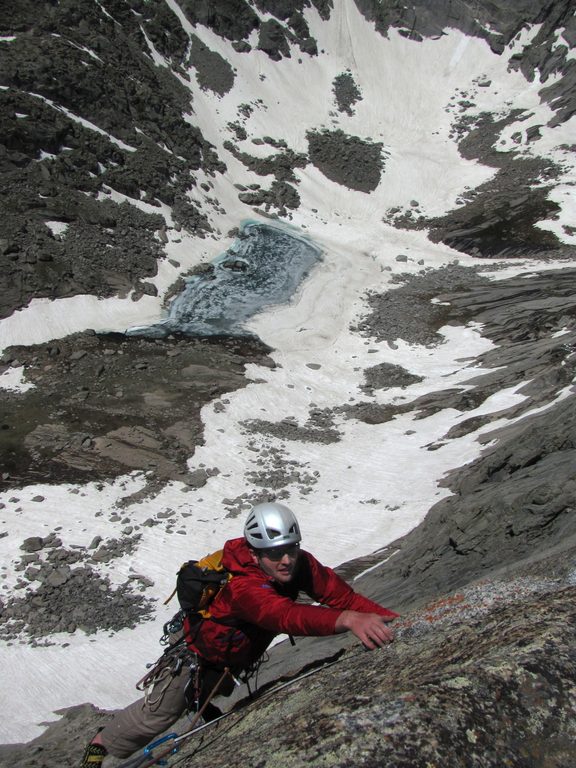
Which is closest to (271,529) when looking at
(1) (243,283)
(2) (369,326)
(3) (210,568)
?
(3) (210,568)

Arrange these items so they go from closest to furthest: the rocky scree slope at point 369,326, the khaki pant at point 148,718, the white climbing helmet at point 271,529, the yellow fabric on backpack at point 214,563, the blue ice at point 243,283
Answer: the rocky scree slope at point 369,326
the white climbing helmet at point 271,529
the yellow fabric on backpack at point 214,563
the khaki pant at point 148,718
the blue ice at point 243,283

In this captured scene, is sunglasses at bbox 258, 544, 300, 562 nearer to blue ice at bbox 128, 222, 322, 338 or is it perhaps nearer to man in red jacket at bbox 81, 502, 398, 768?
man in red jacket at bbox 81, 502, 398, 768

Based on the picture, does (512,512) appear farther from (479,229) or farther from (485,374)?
(479,229)

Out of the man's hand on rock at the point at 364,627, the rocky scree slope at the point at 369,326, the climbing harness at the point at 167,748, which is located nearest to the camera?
the rocky scree slope at the point at 369,326

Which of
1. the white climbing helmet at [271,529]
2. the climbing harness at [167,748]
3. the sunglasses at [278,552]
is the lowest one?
the climbing harness at [167,748]

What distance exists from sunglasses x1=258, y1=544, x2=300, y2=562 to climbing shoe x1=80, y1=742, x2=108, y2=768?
276 centimetres

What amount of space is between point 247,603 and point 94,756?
2573 millimetres

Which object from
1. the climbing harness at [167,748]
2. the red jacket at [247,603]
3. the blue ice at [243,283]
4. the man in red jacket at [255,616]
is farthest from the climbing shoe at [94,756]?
the blue ice at [243,283]

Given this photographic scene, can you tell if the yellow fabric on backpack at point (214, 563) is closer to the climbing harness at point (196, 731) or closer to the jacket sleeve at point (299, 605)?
the jacket sleeve at point (299, 605)

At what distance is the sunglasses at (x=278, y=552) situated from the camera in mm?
4941

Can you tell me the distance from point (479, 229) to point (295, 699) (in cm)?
5714

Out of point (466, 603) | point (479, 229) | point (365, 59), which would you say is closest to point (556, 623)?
point (466, 603)

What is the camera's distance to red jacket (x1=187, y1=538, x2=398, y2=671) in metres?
4.83

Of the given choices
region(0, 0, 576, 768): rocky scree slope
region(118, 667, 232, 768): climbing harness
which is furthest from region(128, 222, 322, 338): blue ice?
region(118, 667, 232, 768): climbing harness
